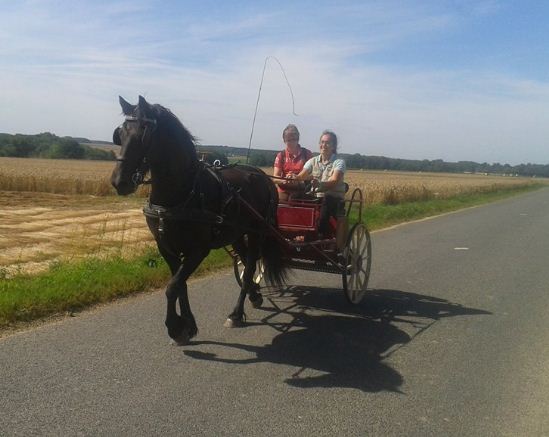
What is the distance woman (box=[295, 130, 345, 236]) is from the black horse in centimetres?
100

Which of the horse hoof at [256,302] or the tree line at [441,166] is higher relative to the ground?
the tree line at [441,166]

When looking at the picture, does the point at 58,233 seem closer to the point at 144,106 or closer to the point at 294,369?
the point at 144,106

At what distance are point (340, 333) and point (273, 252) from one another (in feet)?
4.34

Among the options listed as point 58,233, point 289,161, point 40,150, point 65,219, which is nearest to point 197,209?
point 289,161

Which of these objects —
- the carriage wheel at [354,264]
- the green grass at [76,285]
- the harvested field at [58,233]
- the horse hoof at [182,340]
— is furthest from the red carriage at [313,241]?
the harvested field at [58,233]

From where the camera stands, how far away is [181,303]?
484cm

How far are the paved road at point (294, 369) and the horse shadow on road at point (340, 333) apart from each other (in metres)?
0.02

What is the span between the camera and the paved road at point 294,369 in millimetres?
3518

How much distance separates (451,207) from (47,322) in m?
24.0

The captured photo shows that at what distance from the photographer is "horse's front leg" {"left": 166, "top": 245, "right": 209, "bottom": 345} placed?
15.3ft

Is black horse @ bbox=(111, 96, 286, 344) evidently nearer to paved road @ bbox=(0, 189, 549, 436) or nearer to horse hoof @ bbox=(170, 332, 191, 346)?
horse hoof @ bbox=(170, 332, 191, 346)

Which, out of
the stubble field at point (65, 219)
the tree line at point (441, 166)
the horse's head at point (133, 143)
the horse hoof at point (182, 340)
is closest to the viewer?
the horse's head at point (133, 143)

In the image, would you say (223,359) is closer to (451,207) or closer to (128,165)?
(128,165)

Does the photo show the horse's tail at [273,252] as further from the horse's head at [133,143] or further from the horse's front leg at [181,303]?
the horse's head at [133,143]
